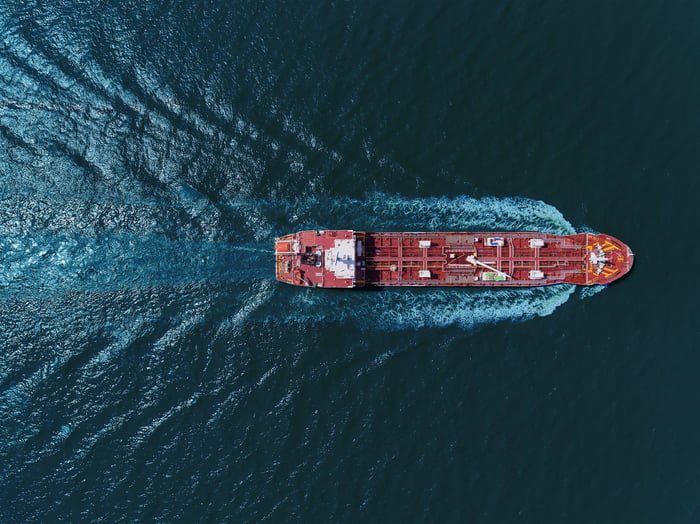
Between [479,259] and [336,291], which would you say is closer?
[479,259]

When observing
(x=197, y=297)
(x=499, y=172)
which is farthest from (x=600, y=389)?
(x=197, y=297)

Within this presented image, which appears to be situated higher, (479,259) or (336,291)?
(479,259)

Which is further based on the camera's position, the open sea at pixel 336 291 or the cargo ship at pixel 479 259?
the cargo ship at pixel 479 259

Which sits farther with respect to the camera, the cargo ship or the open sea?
the cargo ship

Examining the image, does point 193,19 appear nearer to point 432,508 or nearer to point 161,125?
point 161,125
